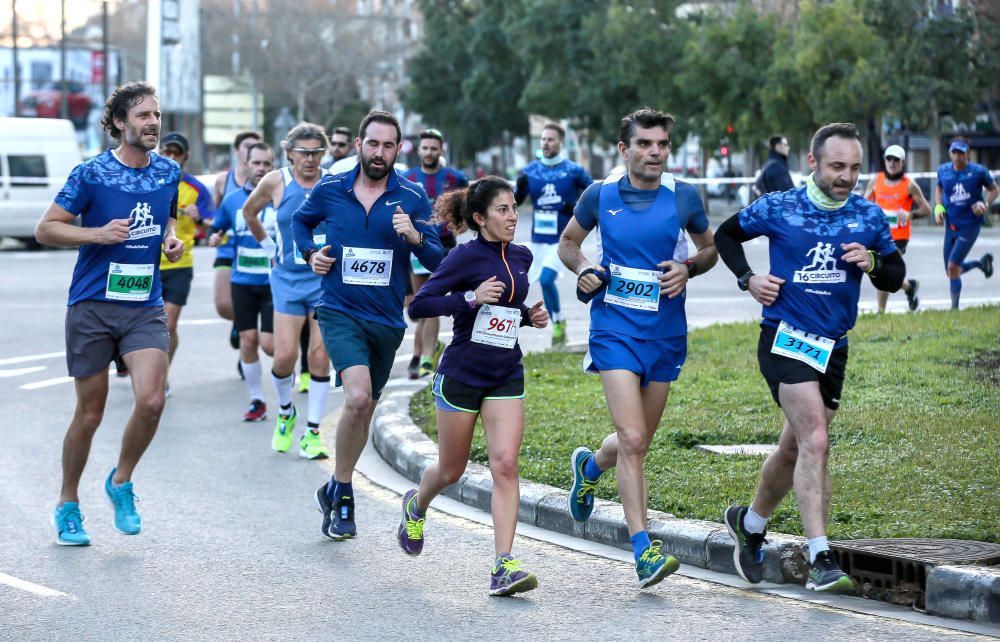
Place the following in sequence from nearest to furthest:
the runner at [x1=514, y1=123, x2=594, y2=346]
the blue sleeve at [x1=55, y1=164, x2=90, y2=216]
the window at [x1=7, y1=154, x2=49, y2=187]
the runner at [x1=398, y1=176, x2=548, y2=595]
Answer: the runner at [x1=398, y1=176, x2=548, y2=595] → the blue sleeve at [x1=55, y1=164, x2=90, y2=216] → the runner at [x1=514, y1=123, x2=594, y2=346] → the window at [x1=7, y1=154, x2=49, y2=187]

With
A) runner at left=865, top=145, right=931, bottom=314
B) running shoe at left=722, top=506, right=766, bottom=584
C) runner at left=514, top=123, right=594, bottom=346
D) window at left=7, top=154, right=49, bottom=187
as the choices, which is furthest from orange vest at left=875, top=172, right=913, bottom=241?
window at left=7, top=154, right=49, bottom=187

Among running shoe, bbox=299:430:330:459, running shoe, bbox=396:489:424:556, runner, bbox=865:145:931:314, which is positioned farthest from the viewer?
runner, bbox=865:145:931:314

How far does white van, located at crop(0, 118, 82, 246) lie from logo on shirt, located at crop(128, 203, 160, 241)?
2589 cm

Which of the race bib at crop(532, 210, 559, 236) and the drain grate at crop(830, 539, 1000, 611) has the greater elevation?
the race bib at crop(532, 210, 559, 236)

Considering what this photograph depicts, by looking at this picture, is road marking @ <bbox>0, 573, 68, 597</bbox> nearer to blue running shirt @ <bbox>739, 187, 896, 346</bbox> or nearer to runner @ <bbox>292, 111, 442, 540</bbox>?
runner @ <bbox>292, 111, 442, 540</bbox>

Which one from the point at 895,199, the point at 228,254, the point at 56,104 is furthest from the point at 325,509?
the point at 56,104

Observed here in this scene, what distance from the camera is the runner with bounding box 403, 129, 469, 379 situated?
1371 centimetres

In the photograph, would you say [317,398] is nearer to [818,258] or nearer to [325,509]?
[325,509]

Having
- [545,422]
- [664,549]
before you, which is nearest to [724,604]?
[664,549]

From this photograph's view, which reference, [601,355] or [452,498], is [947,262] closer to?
[452,498]

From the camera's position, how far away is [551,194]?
15.3m

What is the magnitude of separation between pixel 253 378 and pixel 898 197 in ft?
27.8

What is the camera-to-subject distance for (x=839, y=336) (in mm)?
6781

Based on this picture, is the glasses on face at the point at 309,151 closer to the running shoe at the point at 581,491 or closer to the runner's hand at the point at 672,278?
the running shoe at the point at 581,491
